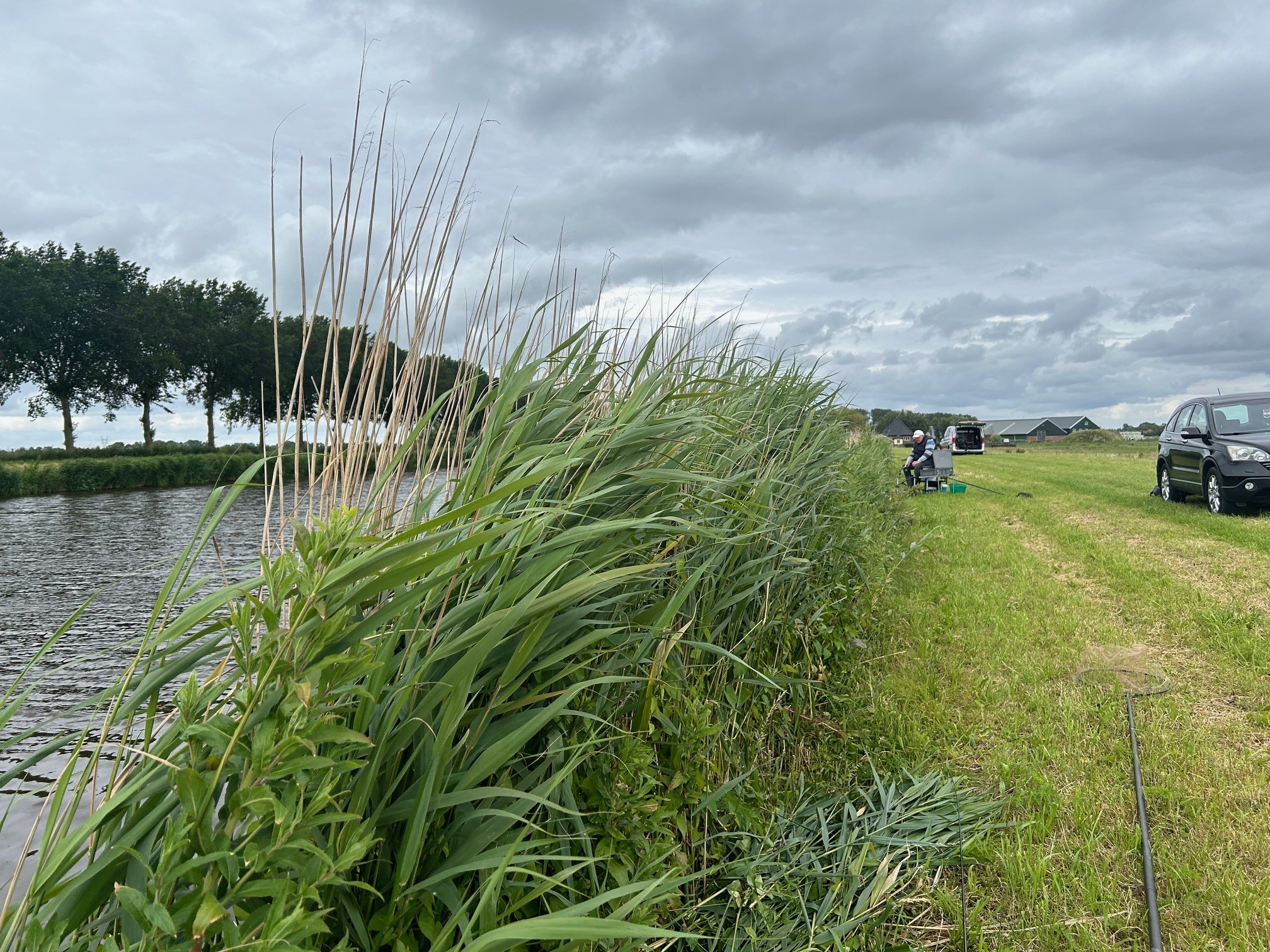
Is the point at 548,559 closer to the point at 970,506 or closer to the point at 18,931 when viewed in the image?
the point at 18,931

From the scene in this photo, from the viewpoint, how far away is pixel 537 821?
1864mm

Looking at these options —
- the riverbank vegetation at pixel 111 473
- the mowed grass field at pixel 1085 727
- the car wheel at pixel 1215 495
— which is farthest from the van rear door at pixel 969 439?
the mowed grass field at pixel 1085 727

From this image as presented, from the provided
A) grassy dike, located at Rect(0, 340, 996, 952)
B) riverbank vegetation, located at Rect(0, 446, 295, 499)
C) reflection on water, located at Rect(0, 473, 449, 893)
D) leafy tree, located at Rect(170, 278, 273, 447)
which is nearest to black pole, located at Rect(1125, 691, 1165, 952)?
grassy dike, located at Rect(0, 340, 996, 952)

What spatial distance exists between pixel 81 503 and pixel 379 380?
2652cm

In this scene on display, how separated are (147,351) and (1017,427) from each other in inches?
4452

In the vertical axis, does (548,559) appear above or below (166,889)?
above

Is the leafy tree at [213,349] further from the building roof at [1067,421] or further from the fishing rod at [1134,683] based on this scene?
the building roof at [1067,421]

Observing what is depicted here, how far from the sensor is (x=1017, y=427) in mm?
118375

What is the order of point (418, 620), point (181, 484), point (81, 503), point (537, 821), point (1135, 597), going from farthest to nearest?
point (181, 484)
point (81, 503)
point (1135, 597)
point (537, 821)
point (418, 620)

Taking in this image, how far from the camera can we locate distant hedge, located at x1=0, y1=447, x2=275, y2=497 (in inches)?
1006

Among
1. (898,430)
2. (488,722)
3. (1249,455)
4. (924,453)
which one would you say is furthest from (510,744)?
(898,430)

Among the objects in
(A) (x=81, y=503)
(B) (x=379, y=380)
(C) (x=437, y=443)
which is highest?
(B) (x=379, y=380)

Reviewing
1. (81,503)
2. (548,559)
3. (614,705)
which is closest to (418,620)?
(548,559)

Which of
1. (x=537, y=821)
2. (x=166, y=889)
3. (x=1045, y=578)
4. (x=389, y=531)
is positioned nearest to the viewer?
(x=166, y=889)
